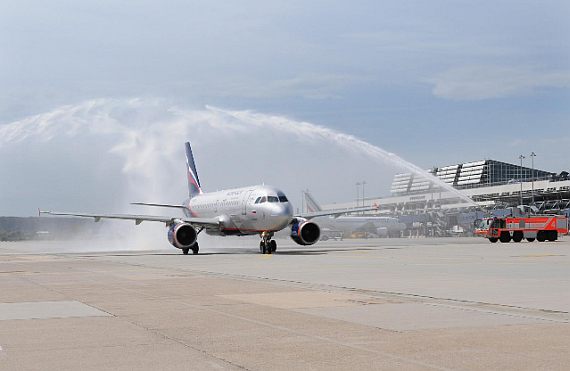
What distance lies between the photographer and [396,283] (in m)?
21.9

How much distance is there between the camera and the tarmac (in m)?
9.63

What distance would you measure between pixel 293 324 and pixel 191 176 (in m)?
57.4

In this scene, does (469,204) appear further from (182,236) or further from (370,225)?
(182,236)

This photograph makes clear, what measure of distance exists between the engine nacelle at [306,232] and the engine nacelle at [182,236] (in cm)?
667

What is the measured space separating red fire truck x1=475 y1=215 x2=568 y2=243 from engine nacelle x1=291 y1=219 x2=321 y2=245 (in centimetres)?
2288

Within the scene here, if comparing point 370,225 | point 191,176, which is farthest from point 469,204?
point 191,176

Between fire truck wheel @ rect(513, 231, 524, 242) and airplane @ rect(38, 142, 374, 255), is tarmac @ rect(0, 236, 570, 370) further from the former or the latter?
fire truck wheel @ rect(513, 231, 524, 242)

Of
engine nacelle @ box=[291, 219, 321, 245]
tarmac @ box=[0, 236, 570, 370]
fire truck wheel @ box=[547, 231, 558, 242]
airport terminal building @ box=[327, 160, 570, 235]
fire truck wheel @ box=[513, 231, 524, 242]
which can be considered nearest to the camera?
tarmac @ box=[0, 236, 570, 370]

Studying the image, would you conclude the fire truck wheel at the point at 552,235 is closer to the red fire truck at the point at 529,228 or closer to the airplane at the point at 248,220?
the red fire truck at the point at 529,228

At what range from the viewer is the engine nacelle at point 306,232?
165ft

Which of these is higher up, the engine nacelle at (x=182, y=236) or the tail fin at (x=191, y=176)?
the tail fin at (x=191, y=176)

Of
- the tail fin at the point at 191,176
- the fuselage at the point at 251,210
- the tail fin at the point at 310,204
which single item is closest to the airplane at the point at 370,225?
the tail fin at the point at 310,204

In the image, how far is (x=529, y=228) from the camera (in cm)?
6731

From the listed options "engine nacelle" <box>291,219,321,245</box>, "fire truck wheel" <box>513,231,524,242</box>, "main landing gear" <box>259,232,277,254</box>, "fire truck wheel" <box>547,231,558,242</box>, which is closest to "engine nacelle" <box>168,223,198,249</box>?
"main landing gear" <box>259,232,277,254</box>
